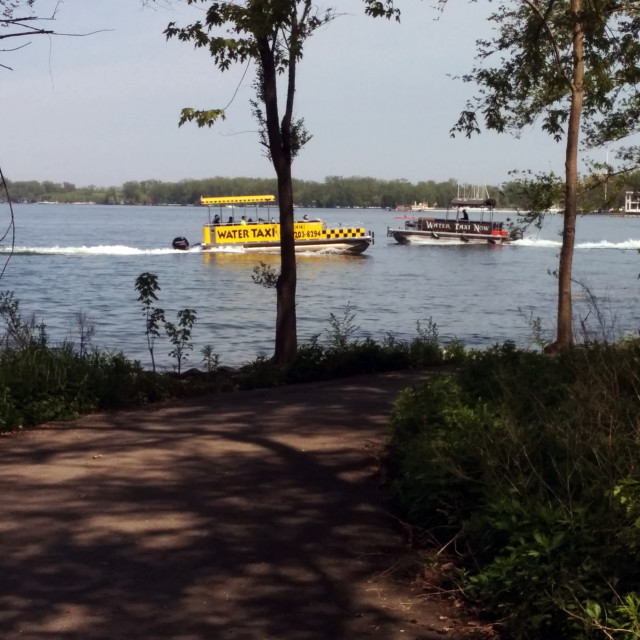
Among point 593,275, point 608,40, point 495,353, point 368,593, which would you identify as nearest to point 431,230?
point 593,275

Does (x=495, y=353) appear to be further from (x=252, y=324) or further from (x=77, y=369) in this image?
(x=252, y=324)

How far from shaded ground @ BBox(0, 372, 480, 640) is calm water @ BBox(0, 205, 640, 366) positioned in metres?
4.65

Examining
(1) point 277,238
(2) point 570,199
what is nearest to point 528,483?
(2) point 570,199

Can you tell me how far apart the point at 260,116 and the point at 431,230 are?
66627mm

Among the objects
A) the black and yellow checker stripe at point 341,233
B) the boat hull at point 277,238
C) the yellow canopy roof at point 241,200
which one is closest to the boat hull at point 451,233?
the boat hull at point 277,238

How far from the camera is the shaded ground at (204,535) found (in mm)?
4973

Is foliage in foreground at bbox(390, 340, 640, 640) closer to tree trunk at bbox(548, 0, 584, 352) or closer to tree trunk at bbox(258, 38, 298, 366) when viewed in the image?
tree trunk at bbox(258, 38, 298, 366)

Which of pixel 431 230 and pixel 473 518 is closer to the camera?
pixel 473 518

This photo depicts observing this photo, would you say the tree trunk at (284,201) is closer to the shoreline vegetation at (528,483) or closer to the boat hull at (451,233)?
the shoreline vegetation at (528,483)

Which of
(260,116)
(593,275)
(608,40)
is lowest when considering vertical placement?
(593,275)

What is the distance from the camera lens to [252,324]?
30078mm

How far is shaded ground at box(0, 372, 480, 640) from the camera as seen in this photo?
497 centimetres

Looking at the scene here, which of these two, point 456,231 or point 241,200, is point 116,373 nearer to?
point 241,200

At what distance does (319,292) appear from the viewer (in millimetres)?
42844
